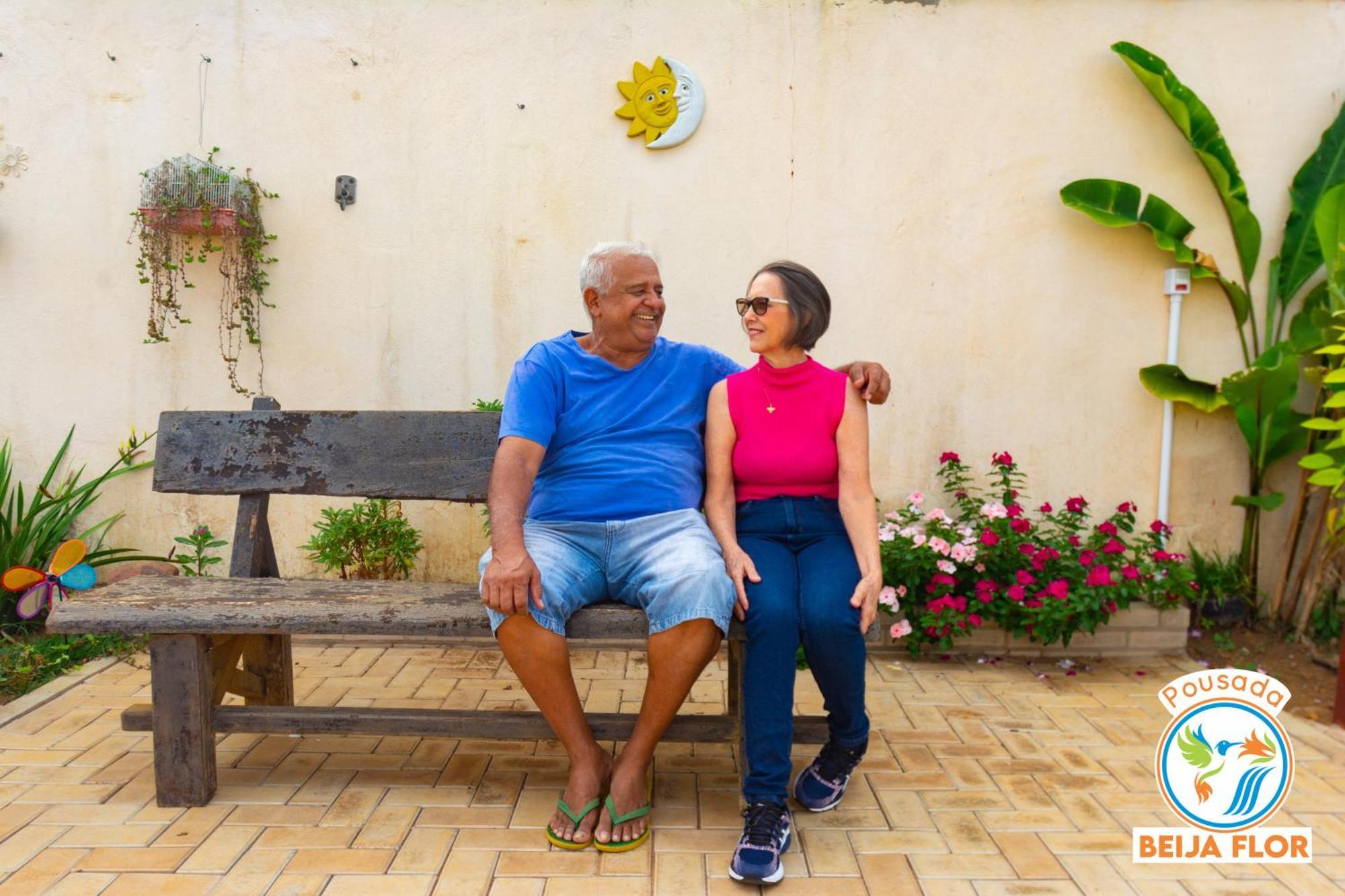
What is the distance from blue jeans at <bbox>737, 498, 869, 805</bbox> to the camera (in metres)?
2.65

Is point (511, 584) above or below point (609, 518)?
below

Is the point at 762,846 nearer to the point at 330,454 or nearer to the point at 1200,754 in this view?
the point at 1200,754

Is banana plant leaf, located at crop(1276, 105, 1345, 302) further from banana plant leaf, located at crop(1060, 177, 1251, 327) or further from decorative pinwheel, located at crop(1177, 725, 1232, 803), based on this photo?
decorative pinwheel, located at crop(1177, 725, 1232, 803)

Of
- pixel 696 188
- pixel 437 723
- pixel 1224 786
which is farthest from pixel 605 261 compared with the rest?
pixel 1224 786

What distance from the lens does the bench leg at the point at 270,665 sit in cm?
346

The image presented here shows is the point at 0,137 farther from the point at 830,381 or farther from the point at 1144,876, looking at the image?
the point at 1144,876

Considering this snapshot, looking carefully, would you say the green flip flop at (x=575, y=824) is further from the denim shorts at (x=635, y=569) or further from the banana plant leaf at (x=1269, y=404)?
the banana plant leaf at (x=1269, y=404)

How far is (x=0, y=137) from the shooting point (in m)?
4.64

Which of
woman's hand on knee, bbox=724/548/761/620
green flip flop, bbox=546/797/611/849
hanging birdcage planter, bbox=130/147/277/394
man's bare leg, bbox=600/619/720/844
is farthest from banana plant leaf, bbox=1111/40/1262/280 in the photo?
hanging birdcage planter, bbox=130/147/277/394

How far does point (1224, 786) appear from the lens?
9.31 ft

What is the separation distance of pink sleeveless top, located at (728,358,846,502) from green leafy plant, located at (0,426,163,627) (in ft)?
10.4

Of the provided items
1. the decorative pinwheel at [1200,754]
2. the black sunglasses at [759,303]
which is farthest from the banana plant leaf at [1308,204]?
the black sunglasses at [759,303]

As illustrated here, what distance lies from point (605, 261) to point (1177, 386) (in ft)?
9.44

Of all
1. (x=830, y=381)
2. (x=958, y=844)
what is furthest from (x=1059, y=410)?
(x=958, y=844)
